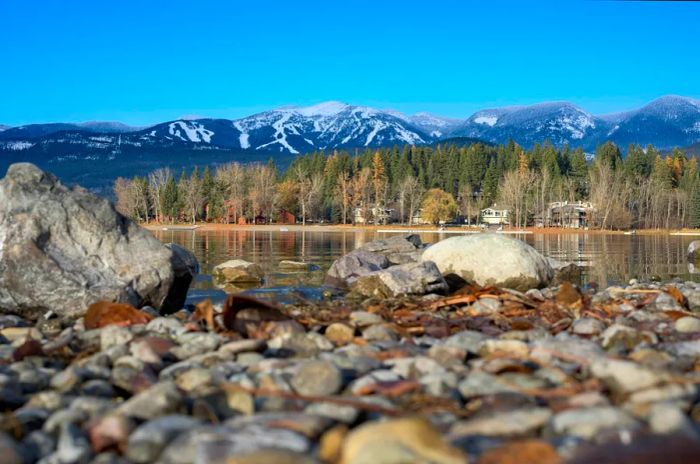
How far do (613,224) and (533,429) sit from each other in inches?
3732

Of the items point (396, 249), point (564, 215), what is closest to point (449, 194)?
point (564, 215)

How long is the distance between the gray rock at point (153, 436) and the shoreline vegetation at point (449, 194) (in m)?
93.2

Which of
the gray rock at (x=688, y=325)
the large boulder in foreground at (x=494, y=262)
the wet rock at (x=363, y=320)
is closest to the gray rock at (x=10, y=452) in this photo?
the wet rock at (x=363, y=320)

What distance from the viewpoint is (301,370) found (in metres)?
4.61

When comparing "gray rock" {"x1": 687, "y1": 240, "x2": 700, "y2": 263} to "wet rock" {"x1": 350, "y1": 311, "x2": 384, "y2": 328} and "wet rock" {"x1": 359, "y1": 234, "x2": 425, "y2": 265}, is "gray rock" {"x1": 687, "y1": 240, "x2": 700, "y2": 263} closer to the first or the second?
"wet rock" {"x1": 359, "y1": 234, "x2": 425, "y2": 265}

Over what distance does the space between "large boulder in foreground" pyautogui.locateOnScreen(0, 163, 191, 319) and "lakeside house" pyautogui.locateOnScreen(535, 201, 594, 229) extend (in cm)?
9740

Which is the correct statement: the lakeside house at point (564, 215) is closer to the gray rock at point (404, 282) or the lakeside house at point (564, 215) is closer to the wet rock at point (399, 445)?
the gray rock at point (404, 282)

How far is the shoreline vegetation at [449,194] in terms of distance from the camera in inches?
4082

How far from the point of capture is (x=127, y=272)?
9.66 metres

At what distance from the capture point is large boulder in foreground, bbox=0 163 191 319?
30.0 ft

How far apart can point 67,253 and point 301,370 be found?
6127 millimetres

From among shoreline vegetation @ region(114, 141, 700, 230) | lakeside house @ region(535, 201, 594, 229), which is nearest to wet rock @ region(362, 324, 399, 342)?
shoreline vegetation @ region(114, 141, 700, 230)

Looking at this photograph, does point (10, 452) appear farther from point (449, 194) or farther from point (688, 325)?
point (449, 194)

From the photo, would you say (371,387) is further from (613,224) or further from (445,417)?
(613,224)
